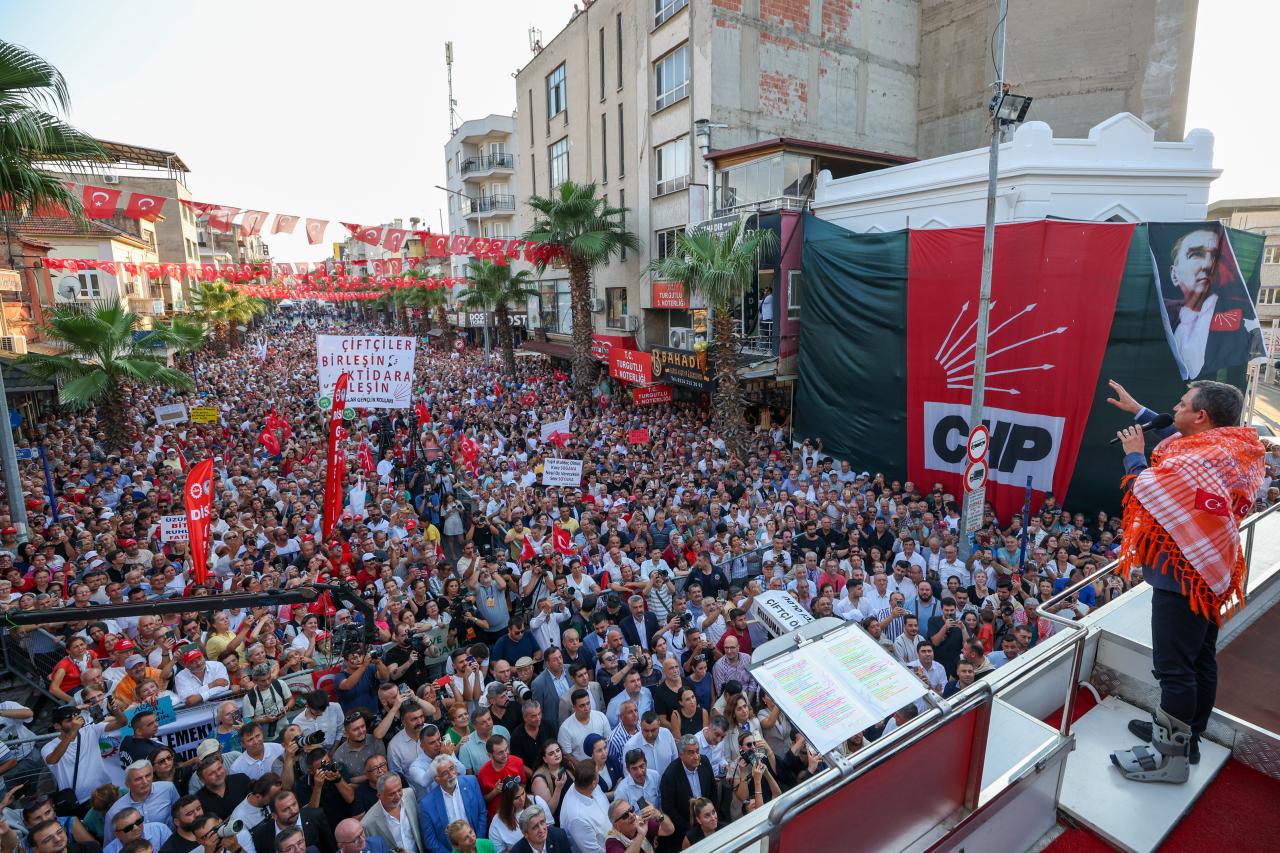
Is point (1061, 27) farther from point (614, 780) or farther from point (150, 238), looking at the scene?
point (150, 238)

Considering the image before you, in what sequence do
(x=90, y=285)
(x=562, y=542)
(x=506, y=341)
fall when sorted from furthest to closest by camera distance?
1. (x=90, y=285)
2. (x=506, y=341)
3. (x=562, y=542)

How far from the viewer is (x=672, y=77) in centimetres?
2295

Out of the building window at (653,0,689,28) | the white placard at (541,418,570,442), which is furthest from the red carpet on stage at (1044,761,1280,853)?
the building window at (653,0,689,28)

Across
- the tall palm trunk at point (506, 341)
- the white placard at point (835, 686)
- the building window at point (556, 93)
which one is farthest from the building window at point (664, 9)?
the white placard at point (835, 686)

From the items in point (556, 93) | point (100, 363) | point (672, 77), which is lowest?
point (100, 363)

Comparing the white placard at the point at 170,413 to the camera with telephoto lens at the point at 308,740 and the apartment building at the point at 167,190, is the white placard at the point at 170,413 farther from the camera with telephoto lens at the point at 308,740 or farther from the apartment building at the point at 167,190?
the apartment building at the point at 167,190

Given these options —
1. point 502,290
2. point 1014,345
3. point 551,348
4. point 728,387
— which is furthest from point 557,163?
point 1014,345

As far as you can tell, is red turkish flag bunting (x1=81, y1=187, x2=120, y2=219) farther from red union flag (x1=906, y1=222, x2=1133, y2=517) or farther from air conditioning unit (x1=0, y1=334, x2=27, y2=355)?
red union flag (x1=906, y1=222, x2=1133, y2=517)

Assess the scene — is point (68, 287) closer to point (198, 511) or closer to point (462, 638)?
point (198, 511)

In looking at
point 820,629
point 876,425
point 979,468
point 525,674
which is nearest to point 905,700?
point 820,629

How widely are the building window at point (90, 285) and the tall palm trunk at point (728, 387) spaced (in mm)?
34017

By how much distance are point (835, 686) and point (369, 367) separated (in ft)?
33.6

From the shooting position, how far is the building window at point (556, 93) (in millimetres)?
30609

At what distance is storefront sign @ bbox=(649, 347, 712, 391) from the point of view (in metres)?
17.8
